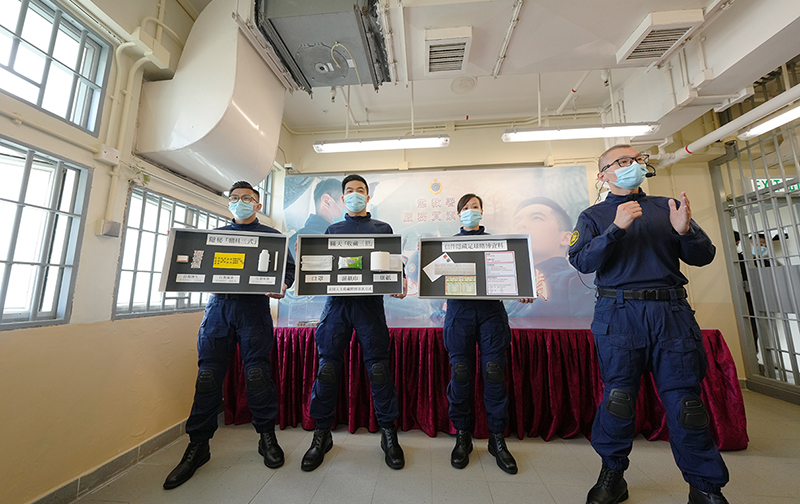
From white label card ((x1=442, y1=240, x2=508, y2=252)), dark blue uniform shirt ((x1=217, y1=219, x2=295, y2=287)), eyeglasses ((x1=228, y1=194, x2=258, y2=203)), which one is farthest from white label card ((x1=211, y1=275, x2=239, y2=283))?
white label card ((x1=442, y1=240, x2=508, y2=252))

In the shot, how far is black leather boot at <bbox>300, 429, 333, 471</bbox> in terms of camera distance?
1.96 m

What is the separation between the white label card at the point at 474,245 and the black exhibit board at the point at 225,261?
3.55 ft

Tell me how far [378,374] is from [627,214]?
170 centimetres

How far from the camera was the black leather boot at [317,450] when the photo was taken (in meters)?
1.96

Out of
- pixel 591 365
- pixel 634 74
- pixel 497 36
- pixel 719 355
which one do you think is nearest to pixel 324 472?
pixel 591 365

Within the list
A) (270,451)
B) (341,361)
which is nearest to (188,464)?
(270,451)

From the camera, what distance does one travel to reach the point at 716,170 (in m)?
4.26

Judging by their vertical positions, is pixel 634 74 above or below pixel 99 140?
above

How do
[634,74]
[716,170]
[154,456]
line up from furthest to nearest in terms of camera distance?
[716,170] → [634,74] → [154,456]

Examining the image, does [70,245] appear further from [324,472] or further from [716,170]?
[716,170]

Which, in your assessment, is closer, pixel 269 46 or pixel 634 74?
pixel 269 46

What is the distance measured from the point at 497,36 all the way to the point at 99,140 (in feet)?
10.4

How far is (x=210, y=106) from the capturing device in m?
2.40

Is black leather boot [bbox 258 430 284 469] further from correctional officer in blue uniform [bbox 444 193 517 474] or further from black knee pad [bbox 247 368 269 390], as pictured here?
correctional officer in blue uniform [bbox 444 193 517 474]
